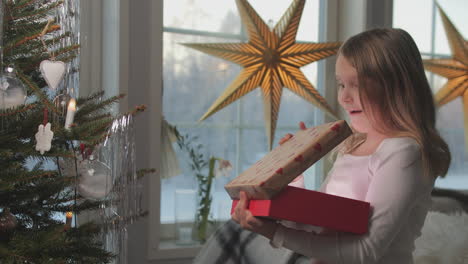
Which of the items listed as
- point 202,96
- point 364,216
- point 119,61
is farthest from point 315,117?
point 364,216

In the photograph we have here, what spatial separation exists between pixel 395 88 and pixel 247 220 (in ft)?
1.27

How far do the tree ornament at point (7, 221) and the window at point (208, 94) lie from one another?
104 centimetres

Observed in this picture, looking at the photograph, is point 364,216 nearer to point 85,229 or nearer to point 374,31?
point 374,31

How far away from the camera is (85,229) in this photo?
1.26 metres

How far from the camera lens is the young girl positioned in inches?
35.6

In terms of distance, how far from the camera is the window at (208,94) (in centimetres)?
215

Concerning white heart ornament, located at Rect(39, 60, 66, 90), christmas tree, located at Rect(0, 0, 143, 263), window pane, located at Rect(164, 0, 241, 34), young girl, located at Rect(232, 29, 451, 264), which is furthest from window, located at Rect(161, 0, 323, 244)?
young girl, located at Rect(232, 29, 451, 264)

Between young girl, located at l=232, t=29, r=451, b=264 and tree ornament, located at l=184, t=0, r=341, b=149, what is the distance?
40.8 inches

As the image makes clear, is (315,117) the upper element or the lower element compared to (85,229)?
upper

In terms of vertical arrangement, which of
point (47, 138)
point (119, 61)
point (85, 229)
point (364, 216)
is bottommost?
point (85, 229)

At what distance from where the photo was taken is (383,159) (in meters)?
0.95

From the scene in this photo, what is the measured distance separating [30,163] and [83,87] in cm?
35

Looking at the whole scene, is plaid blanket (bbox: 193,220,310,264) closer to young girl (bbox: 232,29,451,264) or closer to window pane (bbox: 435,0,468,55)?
young girl (bbox: 232,29,451,264)

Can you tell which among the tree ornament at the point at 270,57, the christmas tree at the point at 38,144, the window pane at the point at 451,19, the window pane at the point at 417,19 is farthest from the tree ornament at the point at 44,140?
the window pane at the point at 451,19
